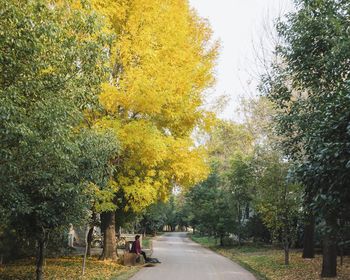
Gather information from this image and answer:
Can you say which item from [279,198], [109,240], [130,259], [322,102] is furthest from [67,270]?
[322,102]

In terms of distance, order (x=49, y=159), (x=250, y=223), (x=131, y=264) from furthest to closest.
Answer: (x=250, y=223) → (x=131, y=264) → (x=49, y=159)

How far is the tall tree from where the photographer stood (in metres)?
6.05

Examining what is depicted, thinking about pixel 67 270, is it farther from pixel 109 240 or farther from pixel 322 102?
pixel 322 102

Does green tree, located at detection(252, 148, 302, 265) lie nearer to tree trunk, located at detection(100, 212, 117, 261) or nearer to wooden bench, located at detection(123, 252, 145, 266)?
wooden bench, located at detection(123, 252, 145, 266)

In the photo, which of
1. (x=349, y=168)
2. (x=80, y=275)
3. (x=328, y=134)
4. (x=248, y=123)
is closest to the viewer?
(x=349, y=168)

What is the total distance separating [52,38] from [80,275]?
8.80 metres

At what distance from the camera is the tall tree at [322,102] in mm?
6051

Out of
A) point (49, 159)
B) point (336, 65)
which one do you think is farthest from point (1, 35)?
point (336, 65)

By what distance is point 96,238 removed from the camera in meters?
31.1

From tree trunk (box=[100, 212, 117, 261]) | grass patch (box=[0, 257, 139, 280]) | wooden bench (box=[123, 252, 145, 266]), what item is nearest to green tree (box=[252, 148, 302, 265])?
wooden bench (box=[123, 252, 145, 266])

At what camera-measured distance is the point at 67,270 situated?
14.5m

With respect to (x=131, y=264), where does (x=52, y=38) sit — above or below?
above

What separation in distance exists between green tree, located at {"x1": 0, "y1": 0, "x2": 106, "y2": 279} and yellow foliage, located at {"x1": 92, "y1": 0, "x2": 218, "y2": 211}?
4.66 metres

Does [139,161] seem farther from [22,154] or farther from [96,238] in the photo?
[96,238]
